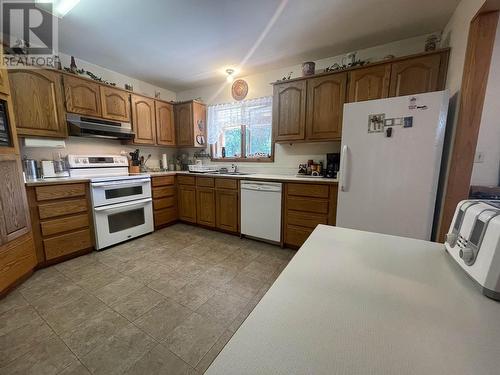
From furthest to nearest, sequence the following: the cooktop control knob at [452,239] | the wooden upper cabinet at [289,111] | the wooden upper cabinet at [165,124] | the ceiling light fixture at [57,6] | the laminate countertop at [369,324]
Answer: the wooden upper cabinet at [165,124]
the wooden upper cabinet at [289,111]
the ceiling light fixture at [57,6]
the cooktop control knob at [452,239]
the laminate countertop at [369,324]

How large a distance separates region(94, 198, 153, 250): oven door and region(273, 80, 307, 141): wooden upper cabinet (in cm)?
214

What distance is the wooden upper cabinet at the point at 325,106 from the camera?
231cm

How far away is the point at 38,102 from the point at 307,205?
317 centimetres

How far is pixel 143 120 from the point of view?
3.22 metres

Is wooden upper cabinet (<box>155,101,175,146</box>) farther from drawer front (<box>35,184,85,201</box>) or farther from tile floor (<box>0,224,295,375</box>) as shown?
tile floor (<box>0,224,295,375</box>)

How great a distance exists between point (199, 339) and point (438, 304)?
4.43ft

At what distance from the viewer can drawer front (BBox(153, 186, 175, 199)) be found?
3.16m

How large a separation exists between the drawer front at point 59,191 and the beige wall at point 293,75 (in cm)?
219

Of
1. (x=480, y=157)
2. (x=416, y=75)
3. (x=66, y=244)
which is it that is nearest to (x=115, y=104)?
(x=66, y=244)

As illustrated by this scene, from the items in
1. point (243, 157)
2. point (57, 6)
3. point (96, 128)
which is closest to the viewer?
point (57, 6)

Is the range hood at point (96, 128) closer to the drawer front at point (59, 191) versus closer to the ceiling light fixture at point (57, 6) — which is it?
the drawer front at point (59, 191)

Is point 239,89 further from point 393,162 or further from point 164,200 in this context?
point 393,162

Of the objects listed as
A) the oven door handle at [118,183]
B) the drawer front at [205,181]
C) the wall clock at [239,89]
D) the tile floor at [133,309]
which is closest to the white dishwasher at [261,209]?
the tile floor at [133,309]

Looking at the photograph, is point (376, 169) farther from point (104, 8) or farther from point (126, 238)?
point (126, 238)
